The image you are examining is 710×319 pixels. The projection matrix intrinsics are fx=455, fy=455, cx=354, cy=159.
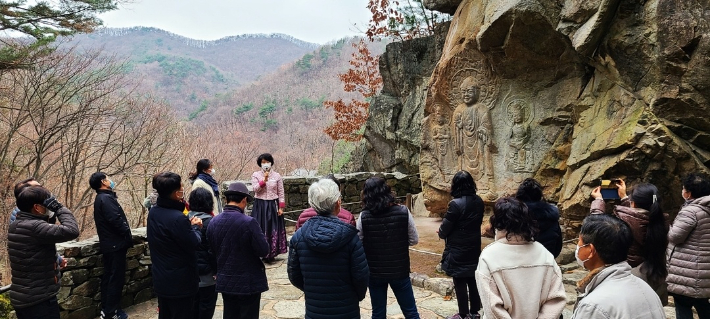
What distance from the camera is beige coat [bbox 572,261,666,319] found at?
1651 millimetres

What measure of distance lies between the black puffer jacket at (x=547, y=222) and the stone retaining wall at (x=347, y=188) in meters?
5.74

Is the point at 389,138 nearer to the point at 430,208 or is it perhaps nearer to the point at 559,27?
the point at 430,208

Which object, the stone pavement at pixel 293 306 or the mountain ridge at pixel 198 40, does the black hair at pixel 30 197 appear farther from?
the mountain ridge at pixel 198 40

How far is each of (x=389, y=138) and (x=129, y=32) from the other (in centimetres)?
8012

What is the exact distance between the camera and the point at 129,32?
7906cm

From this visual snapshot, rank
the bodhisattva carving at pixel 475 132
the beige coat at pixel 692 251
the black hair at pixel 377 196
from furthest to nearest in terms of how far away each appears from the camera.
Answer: the bodhisattva carving at pixel 475 132, the black hair at pixel 377 196, the beige coat at pixel 692 251

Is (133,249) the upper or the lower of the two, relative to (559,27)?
lower

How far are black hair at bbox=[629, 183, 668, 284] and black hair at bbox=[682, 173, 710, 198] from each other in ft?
1.32

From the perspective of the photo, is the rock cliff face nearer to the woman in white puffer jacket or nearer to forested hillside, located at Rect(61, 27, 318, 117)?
the woman in white puffer jacket

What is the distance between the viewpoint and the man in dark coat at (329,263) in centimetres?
278

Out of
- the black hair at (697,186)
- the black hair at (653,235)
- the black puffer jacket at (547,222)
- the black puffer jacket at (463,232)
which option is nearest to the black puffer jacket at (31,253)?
the black puffer jacket at (463,232)

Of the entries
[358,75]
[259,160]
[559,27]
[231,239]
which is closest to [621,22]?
[559,27]

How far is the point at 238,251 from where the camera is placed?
3.28 m

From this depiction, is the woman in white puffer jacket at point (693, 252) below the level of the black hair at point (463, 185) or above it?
below
